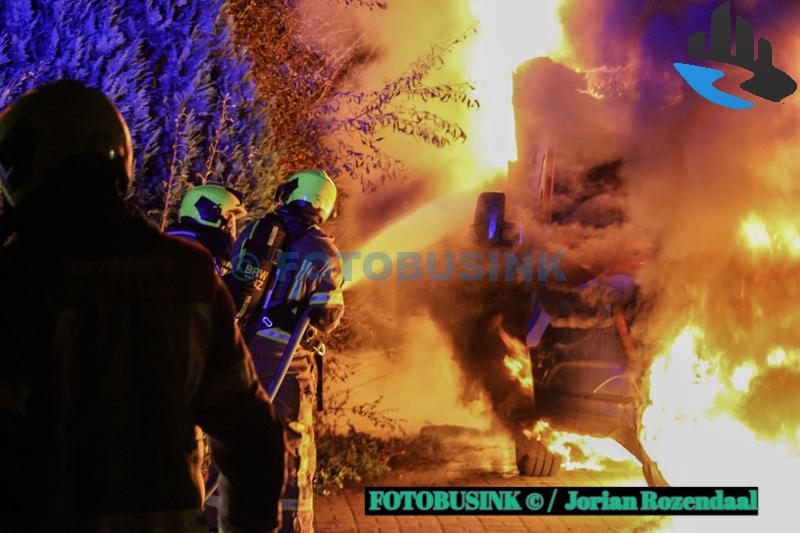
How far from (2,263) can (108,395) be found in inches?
12.4

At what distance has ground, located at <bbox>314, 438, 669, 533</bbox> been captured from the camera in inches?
265

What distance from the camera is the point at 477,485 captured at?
771 centimetres

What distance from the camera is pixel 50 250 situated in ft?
6.52

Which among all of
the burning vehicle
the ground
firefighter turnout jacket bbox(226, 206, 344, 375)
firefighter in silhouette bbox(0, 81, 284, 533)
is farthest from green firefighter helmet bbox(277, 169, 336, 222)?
firefighter in silhouette bbox(0, 81, 284, 533)

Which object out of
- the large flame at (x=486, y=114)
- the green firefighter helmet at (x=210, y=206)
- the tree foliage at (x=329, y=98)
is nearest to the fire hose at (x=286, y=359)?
the green firefighter helmet at (x=210, y=206)

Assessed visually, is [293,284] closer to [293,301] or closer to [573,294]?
[293,301]

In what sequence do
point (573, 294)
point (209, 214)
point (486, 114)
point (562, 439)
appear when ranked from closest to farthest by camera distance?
point (209, 214)
point (573, 294)
point (562, 439)
point (486, 114)

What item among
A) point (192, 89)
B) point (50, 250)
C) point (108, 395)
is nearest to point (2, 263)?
point (50, 250)

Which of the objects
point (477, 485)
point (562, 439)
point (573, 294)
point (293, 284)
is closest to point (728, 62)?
point (573, 294)

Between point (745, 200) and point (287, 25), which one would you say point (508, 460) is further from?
point (287, 25)

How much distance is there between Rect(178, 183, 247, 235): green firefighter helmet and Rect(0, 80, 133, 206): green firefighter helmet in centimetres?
367

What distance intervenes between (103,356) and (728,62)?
6.80 metres

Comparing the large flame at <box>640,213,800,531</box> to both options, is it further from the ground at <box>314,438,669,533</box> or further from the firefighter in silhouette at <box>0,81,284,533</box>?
the firefighter in silhouette at <box>0,81,284,533</box>

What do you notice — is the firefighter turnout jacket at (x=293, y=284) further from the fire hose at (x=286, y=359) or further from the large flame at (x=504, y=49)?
the large flame at (x=504, y=49)
